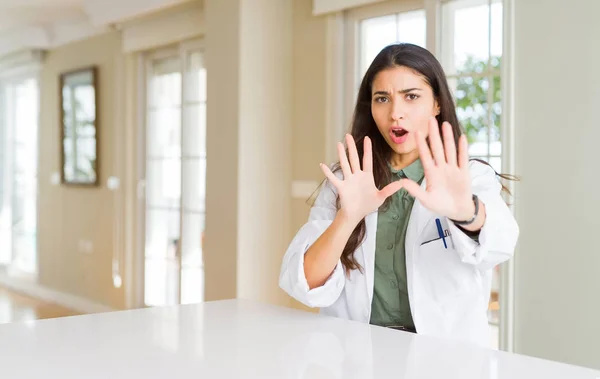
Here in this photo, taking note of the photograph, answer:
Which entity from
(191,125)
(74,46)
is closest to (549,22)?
(191,125)

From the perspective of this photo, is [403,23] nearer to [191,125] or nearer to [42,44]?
[191,125]

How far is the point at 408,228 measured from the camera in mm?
1582

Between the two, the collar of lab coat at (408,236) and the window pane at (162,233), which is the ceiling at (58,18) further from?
the collar of lab coat at (408,236)

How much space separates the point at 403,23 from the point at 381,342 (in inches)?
107

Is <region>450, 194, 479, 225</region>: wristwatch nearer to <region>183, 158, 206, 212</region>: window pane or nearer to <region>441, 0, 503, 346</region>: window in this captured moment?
<region>441, 0, 503, 346</region>: window

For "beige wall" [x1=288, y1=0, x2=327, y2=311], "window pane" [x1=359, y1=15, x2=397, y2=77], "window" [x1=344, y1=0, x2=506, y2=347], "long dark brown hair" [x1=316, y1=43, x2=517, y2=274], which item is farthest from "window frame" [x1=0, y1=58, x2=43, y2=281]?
"long dark brown hair" [x1=316, y1=43, x2=517, y2=274]

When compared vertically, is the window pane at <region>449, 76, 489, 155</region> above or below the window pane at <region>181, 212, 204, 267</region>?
above

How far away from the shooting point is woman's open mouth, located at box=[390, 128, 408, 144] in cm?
164

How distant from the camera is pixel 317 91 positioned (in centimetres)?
404

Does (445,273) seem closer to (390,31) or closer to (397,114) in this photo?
(397,114)

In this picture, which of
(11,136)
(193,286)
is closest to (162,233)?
(193,286)

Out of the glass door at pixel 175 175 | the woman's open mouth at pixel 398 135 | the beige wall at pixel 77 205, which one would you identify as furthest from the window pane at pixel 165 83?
the woman's open mouth at pixel 398 135

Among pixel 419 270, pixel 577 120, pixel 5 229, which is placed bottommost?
pixel 5 229

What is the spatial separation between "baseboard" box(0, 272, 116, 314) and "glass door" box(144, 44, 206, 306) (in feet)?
2.42
